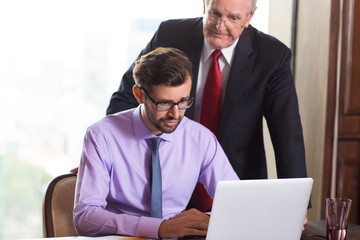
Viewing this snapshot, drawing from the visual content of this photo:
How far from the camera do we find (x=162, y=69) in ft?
6.40

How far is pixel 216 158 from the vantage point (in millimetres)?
2105

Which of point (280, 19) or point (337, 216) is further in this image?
point (280, 19)

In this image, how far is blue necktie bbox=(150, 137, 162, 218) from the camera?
6.25 ft

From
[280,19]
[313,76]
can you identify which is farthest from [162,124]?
[280,19]

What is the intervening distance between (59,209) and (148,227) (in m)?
0.47

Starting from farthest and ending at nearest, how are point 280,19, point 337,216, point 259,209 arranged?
point 280,19, point 337,216, point 259,209

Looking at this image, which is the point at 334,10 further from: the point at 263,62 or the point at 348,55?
the point at 263,62

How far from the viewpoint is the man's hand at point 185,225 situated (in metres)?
1.67

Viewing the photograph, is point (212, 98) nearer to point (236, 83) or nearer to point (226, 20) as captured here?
point (236, 83)

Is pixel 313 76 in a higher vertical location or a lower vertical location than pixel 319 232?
higher

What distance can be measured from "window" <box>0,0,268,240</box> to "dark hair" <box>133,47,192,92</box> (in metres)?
1.43

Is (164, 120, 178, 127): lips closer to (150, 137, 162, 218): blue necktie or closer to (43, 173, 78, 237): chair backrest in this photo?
(150, 137, 162, 218): blue necktie

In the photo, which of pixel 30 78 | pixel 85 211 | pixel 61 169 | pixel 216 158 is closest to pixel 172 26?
pixel 216 158

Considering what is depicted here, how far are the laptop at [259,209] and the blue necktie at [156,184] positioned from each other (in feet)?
1.66
